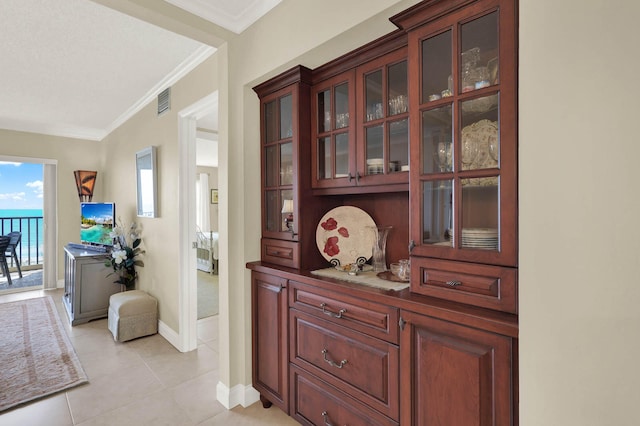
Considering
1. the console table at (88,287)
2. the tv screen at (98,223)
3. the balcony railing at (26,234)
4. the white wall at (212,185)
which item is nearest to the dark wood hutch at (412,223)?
the console table at (88,287)

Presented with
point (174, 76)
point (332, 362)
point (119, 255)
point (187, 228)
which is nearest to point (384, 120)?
point (332, 362)

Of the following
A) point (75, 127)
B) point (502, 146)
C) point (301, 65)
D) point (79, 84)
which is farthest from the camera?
point (75, 127)

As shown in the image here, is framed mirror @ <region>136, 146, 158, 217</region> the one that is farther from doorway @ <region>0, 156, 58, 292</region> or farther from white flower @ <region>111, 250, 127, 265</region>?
doorway @ <region>0, 156, 58, 292</region>

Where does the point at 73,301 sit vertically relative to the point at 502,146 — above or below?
below

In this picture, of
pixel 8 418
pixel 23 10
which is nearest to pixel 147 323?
pixel 8 418

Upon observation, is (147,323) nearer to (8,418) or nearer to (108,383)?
(108,383)

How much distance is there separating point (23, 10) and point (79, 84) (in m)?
1.44

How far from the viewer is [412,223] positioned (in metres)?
1.43

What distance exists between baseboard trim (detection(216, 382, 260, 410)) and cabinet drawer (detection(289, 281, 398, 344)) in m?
0.83

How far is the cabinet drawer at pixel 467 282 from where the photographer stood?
45.3 inches

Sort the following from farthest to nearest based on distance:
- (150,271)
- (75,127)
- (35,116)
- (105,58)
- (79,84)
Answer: (75,127) < (35,116) < (150,271) < (79,84) < (105,58)

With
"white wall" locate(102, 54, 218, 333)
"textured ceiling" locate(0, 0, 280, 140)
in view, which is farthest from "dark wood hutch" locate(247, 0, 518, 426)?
"white wall" locate(102, 54, 218, 333)

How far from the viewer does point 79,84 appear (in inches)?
136

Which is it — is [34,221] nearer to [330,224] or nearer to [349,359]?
[330,224]
